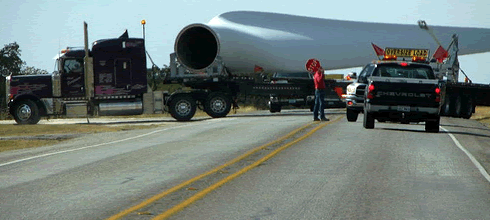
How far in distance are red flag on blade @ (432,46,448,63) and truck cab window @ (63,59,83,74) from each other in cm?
1561

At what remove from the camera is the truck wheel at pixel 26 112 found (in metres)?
33.9

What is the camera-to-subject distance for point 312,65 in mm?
37594

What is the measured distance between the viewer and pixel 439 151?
1761cm

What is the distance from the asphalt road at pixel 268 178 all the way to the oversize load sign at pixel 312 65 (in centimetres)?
1596

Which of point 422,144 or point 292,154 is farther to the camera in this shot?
point 422,144

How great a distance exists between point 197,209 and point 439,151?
8.63 meters

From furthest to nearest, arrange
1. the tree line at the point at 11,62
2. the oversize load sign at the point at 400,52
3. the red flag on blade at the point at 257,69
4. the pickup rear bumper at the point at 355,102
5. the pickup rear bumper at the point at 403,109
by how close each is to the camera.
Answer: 1. the tree line at the point at 11,62
2. the red flag on blade at the point at 257,69
3. the oversize load sign at the point at 400,52
4. the pickup rear bumper at the point at 355,102
5. the pickup rear bumper at the point at 403,109

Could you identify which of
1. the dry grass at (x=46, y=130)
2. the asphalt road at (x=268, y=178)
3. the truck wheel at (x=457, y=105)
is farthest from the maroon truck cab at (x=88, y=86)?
the asphalt road at (x=268, y=178)

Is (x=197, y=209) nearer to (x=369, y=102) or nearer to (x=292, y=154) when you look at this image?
(x=292, y=154)

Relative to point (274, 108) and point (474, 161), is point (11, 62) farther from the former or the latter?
point (474, 161)

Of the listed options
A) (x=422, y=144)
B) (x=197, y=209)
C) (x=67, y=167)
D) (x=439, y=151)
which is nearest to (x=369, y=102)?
(x=422, y=144)

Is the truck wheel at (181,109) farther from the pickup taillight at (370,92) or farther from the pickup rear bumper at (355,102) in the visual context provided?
the pickup taillight at (370,92)

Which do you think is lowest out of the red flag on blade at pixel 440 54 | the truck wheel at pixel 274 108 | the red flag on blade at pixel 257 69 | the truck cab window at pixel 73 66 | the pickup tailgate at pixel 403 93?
the truck wheel at pixel 274 108

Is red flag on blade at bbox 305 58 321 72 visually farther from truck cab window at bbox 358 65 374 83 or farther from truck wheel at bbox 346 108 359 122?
truck cab window at bbox 358 65 374 83
